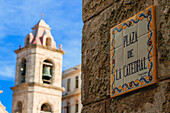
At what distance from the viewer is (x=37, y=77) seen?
1314 inches

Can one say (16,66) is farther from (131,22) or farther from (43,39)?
(131,22)

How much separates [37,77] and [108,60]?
30528 millimetres

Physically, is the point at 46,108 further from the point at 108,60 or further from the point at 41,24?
the point at 108,60

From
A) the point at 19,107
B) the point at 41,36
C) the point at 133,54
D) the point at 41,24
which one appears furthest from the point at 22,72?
the point at 133,54

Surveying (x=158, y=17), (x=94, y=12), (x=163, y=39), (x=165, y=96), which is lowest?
(x=165, y=96)

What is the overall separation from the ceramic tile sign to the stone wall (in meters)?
0.04

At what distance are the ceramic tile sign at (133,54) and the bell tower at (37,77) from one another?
99.2 feet

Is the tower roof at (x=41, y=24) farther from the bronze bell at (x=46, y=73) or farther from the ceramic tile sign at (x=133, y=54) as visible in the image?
the ceramic tile sign at (x=133, y=54)

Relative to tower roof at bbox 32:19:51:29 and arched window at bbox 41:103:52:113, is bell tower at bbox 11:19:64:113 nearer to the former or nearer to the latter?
arched window at bbox 41:103:52:113

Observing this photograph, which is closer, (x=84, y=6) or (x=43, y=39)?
(x=84, y=6)

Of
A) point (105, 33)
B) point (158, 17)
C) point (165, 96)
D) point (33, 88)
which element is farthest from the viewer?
point (33, 88)

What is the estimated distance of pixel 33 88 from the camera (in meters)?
33.1

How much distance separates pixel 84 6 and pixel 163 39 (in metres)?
1.22

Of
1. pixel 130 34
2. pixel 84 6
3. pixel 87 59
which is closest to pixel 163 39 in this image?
pixel 130 34
